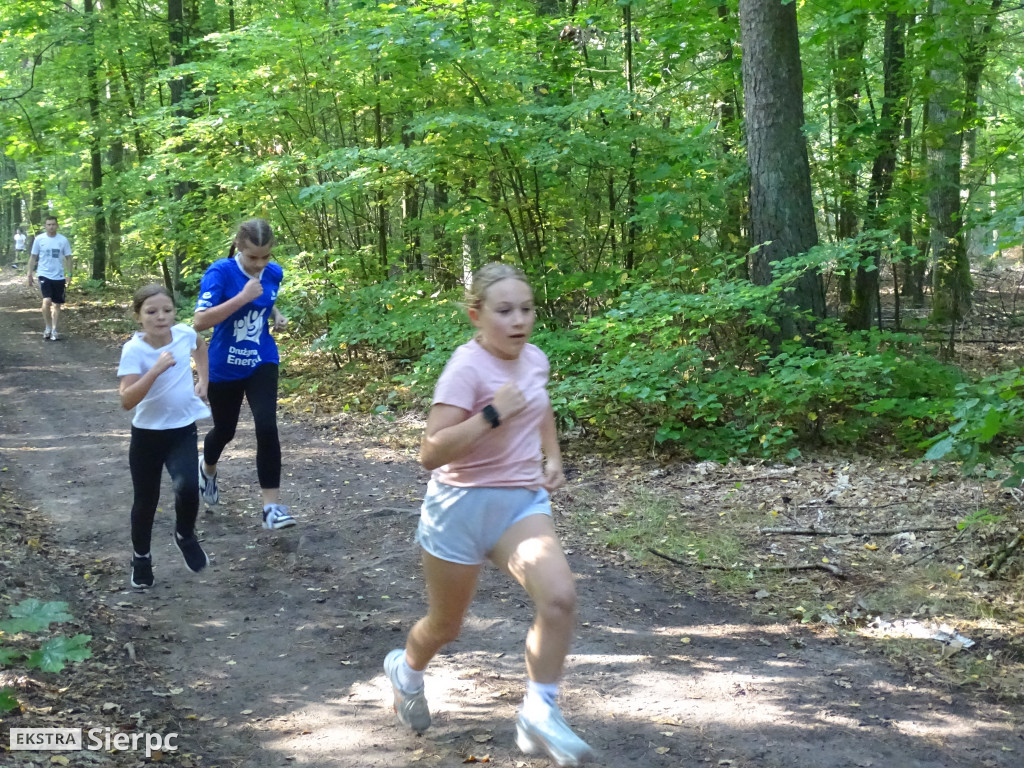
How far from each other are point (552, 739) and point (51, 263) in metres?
15.1

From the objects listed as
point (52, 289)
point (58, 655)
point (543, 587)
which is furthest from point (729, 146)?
point (52, 289)

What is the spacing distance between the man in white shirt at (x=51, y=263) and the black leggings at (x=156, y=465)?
1195 centimetres

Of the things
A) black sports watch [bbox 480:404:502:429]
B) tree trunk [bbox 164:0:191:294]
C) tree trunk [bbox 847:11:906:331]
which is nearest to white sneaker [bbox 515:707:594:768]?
black sports watch [bbox 480:404:502:429]

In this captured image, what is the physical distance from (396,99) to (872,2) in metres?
5.69

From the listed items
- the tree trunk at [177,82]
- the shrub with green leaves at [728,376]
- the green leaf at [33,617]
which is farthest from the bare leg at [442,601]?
the tree trunk at [177,82]

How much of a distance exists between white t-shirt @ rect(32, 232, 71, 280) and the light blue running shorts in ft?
47.7

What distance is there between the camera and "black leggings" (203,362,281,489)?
5.72m

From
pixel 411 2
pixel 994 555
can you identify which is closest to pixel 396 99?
pixel 411 2

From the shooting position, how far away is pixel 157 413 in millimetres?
4910

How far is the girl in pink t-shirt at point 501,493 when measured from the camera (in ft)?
9.53

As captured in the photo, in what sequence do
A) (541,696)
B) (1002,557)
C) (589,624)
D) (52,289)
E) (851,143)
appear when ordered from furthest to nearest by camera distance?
(52,289) < (851,143) < (1002,557) < (589,624) < (541,696)

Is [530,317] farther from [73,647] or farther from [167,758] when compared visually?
[167,758]

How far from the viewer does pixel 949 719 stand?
3.87 metres

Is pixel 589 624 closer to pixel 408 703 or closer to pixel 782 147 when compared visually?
pixel 408 703
